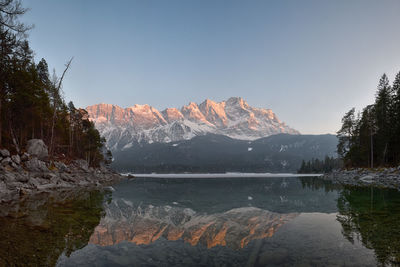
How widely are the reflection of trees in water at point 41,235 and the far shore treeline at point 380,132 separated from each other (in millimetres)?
62747

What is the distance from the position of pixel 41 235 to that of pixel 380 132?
6882cm

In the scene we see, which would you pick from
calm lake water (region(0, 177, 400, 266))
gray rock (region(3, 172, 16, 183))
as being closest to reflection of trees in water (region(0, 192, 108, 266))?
calm lake water (region(0, 177, 400, 266))

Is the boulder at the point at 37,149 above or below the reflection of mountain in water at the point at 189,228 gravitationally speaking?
above

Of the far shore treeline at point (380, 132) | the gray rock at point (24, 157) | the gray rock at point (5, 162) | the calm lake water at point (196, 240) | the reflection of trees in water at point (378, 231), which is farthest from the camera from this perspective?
the far shore treeline at point (380, 132)

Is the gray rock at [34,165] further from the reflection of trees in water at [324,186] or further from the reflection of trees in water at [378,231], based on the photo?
the reflection of trees in water at [324,186]

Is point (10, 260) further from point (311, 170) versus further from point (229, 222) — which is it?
point (311, 170)

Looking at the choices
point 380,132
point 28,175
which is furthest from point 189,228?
point 380,132

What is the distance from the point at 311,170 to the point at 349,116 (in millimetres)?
99288

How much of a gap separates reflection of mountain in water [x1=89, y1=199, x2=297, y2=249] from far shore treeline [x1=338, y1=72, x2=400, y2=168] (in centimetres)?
5391

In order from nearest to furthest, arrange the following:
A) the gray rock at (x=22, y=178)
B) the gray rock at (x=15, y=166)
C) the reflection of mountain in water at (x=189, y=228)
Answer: the reflection of mountain in water at (x=189, y=228)
the gray rock at (x=22, y=178)
the gray rock at (x=15, y=166)

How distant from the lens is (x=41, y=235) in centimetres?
876

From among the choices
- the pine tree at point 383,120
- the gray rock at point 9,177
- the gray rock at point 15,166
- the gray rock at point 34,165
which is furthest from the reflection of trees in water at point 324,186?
the gray rock at point 34,165

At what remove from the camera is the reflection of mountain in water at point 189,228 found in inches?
371

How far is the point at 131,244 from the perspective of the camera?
8789 mm
